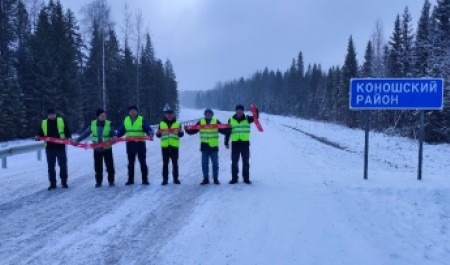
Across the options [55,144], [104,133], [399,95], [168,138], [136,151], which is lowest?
[136,151]

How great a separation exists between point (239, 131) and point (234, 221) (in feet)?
12.4

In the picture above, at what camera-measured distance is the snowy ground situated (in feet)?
16.4

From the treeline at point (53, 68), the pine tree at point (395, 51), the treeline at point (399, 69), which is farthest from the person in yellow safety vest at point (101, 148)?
the pine tree at point (395, 51)

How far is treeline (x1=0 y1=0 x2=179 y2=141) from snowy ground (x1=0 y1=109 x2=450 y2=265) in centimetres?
2337

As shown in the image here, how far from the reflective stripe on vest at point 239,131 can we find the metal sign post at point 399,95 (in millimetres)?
2805

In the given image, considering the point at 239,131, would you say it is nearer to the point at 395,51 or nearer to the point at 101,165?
the point at 101,165

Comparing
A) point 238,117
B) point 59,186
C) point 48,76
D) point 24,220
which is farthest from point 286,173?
point 48,76

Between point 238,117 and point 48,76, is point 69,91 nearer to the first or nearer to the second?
point 48,76

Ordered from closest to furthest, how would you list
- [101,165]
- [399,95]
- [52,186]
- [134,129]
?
[52,186] < [399,95] < [101,165] < [134,129]

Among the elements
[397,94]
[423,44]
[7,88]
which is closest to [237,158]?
[397,94]

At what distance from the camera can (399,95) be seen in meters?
9.48

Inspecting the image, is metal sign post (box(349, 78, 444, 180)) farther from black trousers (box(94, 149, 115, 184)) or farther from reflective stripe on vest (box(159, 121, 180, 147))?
black trousers (box(94, 149, 115, 184))

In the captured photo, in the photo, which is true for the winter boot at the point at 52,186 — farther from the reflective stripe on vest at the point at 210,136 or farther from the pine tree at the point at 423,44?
the pine tree at the point at 423,44

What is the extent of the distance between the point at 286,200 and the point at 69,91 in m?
32.5
